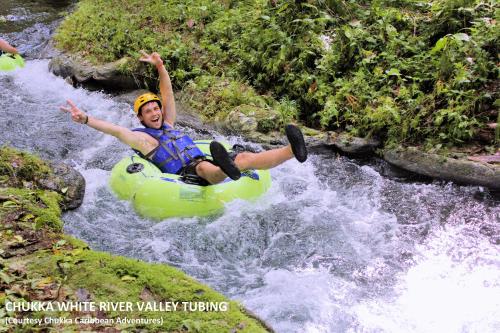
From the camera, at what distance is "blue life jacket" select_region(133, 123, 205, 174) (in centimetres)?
583

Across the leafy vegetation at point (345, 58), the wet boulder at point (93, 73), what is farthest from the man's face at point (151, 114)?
the wet boulder at point (93, 73)

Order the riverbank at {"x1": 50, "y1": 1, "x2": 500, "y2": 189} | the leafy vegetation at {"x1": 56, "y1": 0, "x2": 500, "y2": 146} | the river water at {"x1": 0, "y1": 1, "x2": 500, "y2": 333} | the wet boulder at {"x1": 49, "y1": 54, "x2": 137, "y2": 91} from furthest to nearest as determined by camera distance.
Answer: the wet boulder at {"x1": 49, "y1": 54, "x2": 137, "y2": 91}
the leafy vegetation at {"x1": 56, "y1": 0, "x2": 500, "y2": 146}
the riverbank at {"x1": 50, "y1": 1, "x2": 500, "y2": 189}
the river water at {"x1": 0, "y1": 1, "x2": 500, "y2": 333}

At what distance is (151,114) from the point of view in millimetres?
5941

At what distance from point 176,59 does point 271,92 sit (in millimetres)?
2151

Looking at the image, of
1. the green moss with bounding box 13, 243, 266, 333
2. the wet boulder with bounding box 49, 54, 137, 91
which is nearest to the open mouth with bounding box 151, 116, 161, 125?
the green moss with bounding box 13, 243, 266, 333

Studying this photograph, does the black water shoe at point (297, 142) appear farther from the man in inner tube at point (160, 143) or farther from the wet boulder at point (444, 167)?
the wet boulder at point (444, 167)

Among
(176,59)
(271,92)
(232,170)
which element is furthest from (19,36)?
(232,170)

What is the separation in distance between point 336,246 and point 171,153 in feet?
7.63

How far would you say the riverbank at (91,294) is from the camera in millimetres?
2701

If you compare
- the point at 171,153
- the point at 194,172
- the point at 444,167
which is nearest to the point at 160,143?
the point at 171,153

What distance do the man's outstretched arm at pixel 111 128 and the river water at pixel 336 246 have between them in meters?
0.74

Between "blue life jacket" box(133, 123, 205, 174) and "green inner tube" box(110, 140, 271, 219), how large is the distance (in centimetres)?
22

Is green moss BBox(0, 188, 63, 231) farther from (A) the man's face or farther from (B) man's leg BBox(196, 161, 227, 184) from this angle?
(A) the man's face

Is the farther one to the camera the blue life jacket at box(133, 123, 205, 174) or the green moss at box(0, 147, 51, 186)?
the blue life jacket at box(133, 123, 205, 174)
